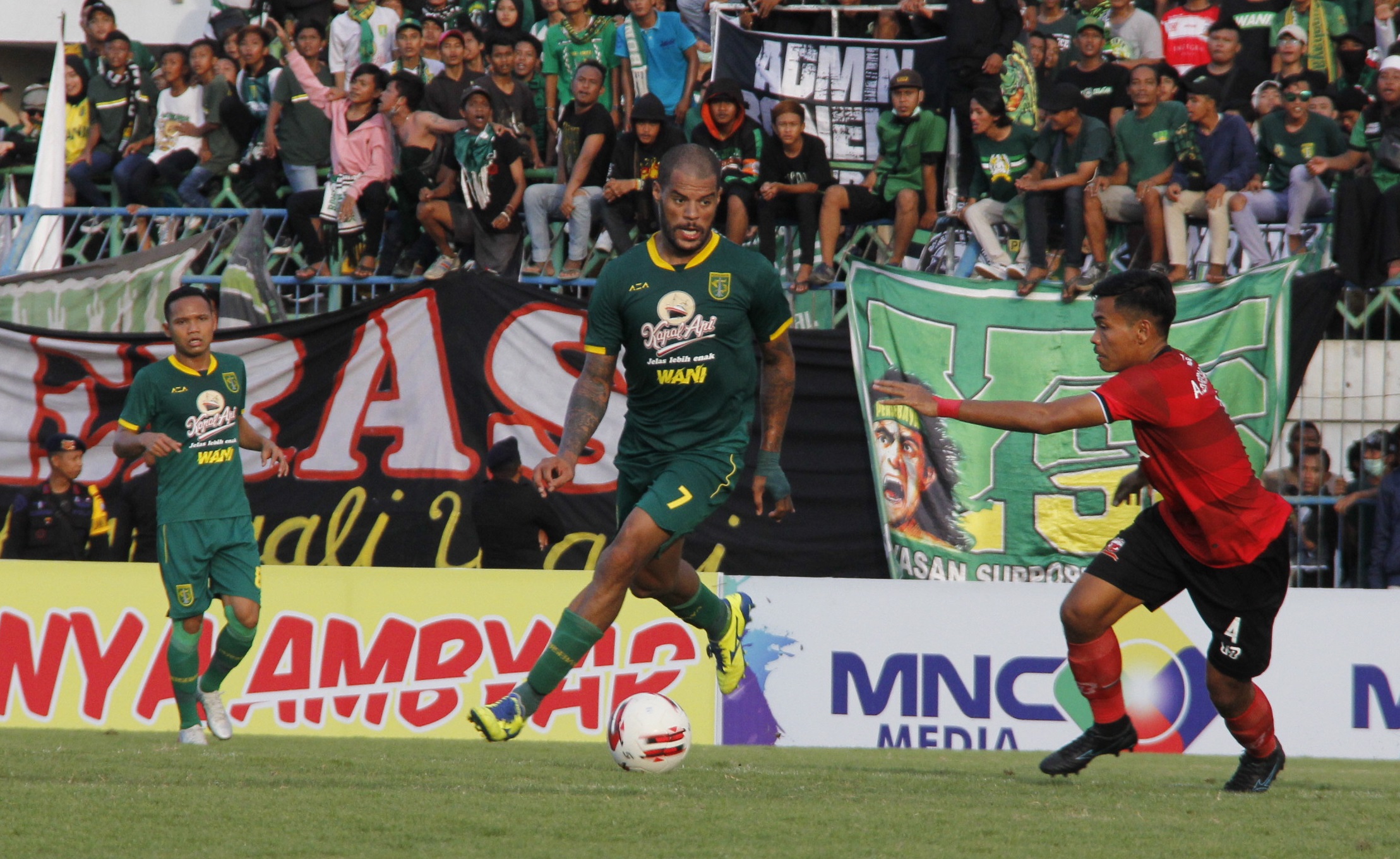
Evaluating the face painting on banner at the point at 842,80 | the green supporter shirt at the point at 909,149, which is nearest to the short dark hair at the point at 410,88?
the face painting on banner at the point at 842,80

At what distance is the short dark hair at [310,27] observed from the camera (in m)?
15.8

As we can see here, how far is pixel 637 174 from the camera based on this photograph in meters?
13.1

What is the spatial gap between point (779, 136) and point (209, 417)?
5.87 meters

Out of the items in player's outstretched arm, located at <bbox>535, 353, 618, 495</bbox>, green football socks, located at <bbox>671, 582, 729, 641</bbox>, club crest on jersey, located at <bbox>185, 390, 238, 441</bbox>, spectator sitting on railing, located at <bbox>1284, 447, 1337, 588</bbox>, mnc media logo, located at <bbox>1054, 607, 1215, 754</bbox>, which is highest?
player's outstretched arm, located at <bbox>535, 353, 618, 495</bbox>

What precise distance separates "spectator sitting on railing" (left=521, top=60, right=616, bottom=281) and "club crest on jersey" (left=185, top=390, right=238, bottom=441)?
472cm

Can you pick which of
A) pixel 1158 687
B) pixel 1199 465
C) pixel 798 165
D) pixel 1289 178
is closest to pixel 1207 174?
pixel 1289 178

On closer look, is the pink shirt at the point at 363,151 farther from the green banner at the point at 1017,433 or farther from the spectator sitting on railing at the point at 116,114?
the green banner at the point at 1017,433

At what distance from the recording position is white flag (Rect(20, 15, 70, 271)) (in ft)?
48.8

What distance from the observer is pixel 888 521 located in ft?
38.7

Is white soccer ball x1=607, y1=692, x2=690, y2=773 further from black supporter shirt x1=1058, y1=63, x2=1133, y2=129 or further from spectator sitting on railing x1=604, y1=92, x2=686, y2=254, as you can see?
black supporter shirt x1=1058, y1=63, x2=1133, y2=129

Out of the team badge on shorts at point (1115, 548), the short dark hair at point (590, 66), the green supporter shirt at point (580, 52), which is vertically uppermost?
the green supporter shirt at point (580, 52)

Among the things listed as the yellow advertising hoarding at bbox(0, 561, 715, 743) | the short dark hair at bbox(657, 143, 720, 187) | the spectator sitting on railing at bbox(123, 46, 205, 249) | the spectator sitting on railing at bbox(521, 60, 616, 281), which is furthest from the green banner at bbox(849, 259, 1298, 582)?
the spectator sitting on railing at bbox(123, 46, 205, 249)

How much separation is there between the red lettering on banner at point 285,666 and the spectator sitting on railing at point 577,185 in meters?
3.80

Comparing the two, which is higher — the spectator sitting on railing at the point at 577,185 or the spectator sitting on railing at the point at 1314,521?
the spectator sitting on railing at the point at 577,185
